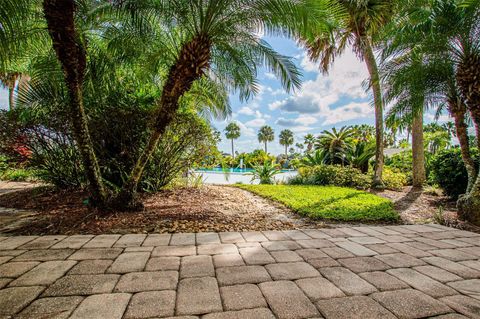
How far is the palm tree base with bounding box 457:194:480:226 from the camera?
3992 millimetres

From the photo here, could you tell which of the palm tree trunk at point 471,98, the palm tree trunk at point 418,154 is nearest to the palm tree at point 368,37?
the palm tree trunk at point 418,154

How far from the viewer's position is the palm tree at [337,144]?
1220 centimetres

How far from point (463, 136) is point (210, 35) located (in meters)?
5.59

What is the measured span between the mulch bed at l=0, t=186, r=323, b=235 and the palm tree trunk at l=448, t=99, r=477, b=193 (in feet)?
11.9

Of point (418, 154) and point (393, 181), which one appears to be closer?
point (418, 154)

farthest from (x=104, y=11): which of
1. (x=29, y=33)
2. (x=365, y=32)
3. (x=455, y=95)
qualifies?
(x=365, y=32)

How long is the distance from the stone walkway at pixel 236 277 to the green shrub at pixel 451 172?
13.2ft

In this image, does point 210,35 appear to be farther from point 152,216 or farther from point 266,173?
point 266,173

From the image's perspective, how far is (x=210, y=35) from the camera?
13.1 ft

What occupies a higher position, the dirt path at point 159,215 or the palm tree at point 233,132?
the palm tree at point 233,132

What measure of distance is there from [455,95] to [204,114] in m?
6.14

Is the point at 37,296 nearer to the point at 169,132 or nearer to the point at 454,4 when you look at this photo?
the point at 169,132

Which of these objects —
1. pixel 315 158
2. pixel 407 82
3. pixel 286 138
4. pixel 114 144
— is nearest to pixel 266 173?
pixel 315 158

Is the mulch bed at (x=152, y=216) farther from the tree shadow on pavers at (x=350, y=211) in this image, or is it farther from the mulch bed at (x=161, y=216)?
the tree shadow on pavers at (x=350, y=211)
